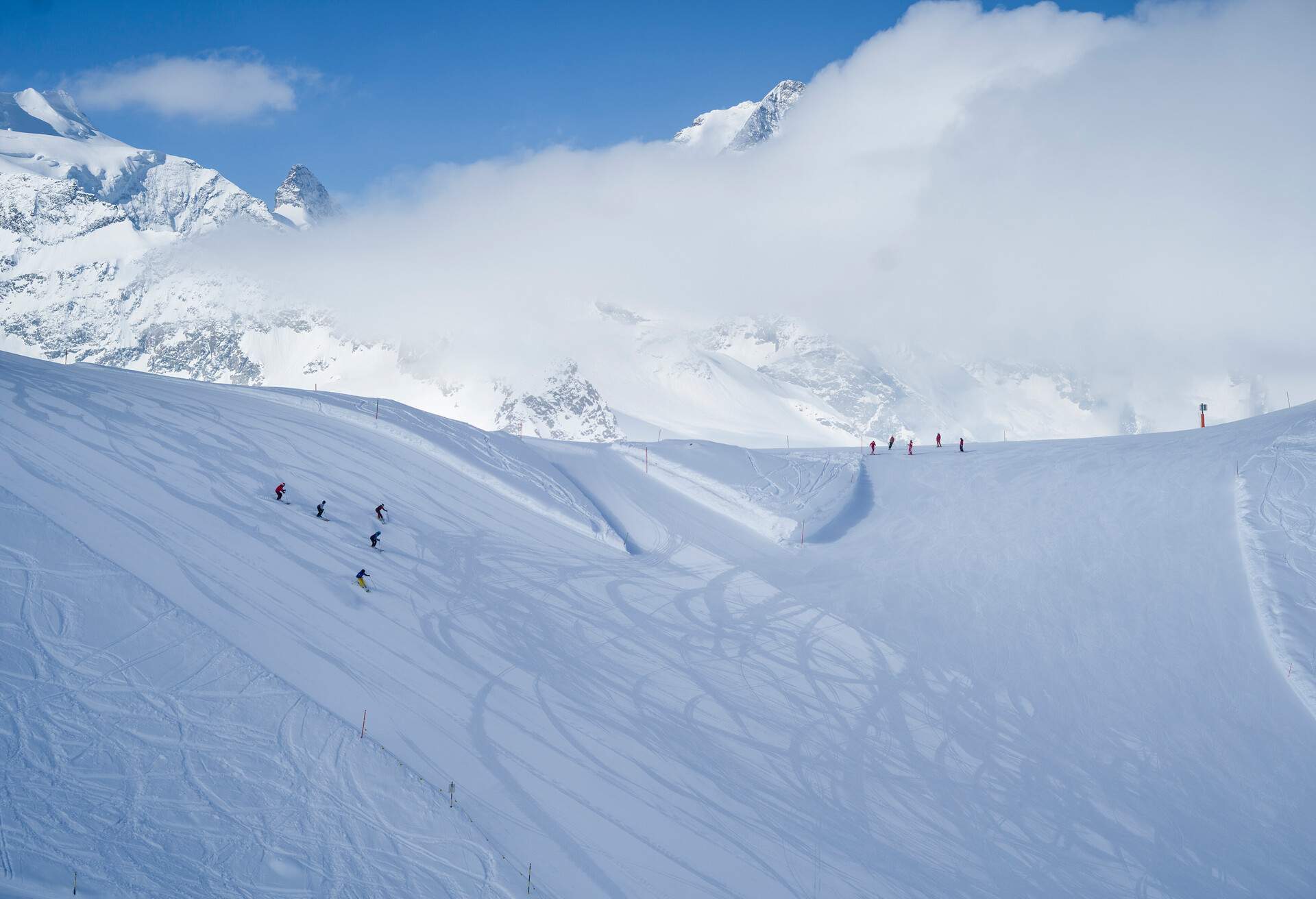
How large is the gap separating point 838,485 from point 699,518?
692 centimetres

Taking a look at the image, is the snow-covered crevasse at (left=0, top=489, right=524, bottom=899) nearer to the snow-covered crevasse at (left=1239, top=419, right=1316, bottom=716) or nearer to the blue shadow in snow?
the snow-covered crevasse at (left=1239, top=419, right=1316, bottom=716)

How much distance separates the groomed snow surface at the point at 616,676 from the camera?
35.7ft

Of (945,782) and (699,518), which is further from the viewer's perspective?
(699,518)

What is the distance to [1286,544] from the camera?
22250 mm

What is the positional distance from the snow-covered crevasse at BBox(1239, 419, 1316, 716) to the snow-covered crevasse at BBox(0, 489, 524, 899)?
1955 centimetres

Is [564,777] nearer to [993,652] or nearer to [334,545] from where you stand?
[334,545]

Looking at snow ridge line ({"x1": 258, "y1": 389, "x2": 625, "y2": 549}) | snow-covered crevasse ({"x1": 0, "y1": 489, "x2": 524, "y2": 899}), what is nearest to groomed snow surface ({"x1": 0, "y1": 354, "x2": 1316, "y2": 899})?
snow-covered crevasse ({"x1": 0, "y1": 489, "x2": 524, "y2": 899})

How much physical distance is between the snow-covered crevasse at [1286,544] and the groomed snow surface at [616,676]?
0.11 m

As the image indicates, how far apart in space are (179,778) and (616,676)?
30.2 ft

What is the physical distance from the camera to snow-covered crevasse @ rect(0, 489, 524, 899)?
9.16 meters

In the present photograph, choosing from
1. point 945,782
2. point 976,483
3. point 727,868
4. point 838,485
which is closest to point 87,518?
point 727,868

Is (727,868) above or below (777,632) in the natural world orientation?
below

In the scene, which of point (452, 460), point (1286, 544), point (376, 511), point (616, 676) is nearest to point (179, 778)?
point (616, 676)

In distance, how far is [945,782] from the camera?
51.4 feet
